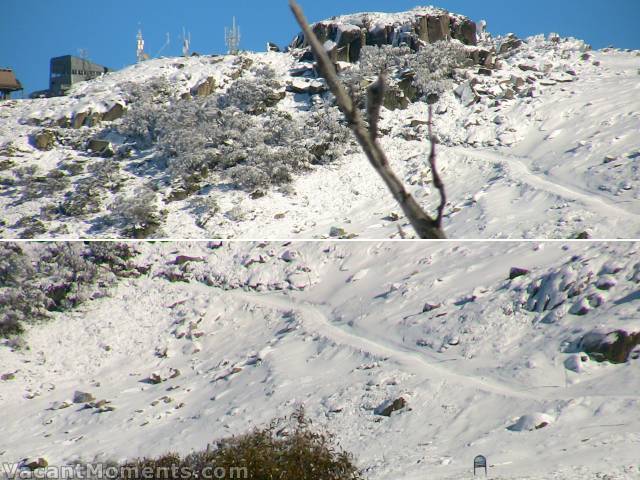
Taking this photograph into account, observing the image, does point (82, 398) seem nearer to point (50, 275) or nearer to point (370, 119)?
point (50, 275)

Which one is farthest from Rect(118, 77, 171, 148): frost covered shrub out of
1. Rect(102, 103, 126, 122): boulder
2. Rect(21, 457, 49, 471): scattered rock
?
Rect(21, 457, 49, 471): scattered rock

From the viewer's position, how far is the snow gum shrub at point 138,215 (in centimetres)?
2175

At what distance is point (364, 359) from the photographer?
12625mm

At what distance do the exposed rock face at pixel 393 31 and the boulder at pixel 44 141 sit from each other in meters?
13.2

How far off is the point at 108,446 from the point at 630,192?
14.2 m

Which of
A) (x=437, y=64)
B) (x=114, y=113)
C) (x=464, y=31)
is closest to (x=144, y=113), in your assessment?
(x=114, y=113)

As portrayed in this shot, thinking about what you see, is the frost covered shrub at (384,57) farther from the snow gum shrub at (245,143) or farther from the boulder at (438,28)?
the snow gum shrub at (245,143)

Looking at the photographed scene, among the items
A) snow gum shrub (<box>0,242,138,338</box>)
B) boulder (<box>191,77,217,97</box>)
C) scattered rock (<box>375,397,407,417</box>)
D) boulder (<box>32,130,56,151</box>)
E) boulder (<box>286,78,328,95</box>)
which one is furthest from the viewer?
boulder (<box>191,77,217,97</box>)

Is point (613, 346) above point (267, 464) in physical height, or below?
above

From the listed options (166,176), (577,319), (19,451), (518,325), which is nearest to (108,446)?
(19,451)

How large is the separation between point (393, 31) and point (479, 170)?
47.9 feet

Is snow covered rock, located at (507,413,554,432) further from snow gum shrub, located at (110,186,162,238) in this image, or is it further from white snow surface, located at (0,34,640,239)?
snow gum shrub, located at (110,186,162,238)

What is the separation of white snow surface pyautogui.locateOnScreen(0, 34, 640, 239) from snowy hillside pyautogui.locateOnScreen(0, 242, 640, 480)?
6.70 ft

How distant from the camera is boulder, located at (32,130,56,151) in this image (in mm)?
28672
